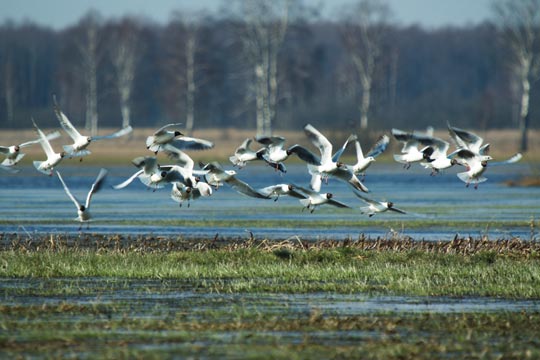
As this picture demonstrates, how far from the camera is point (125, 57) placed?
8112 cm

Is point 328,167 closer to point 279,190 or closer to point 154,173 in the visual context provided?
point 279,190

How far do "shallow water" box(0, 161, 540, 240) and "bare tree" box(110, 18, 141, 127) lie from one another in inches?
1249

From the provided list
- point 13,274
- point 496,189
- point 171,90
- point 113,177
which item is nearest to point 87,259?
point 13,274

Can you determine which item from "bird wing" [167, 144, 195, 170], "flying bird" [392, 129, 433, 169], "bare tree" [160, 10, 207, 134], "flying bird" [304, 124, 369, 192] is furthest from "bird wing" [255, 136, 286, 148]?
"bare tree" [160, 10, 207, 134]

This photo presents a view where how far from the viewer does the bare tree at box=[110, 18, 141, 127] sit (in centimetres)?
8006

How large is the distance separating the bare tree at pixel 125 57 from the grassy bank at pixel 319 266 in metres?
61.1

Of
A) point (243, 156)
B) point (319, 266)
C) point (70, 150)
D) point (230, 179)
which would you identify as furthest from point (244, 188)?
point (70, 150)

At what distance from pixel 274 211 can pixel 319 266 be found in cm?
1416

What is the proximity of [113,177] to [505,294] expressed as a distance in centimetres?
3329

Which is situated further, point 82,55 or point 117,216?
point 82,55

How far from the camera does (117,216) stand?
93.2ft

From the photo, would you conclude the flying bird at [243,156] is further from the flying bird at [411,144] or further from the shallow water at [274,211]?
the flying bird at [411,144]

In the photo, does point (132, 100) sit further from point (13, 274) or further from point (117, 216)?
point (13, 274)

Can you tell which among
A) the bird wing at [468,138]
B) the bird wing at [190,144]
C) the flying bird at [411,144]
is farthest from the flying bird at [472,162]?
the bird wing at [190,144]
